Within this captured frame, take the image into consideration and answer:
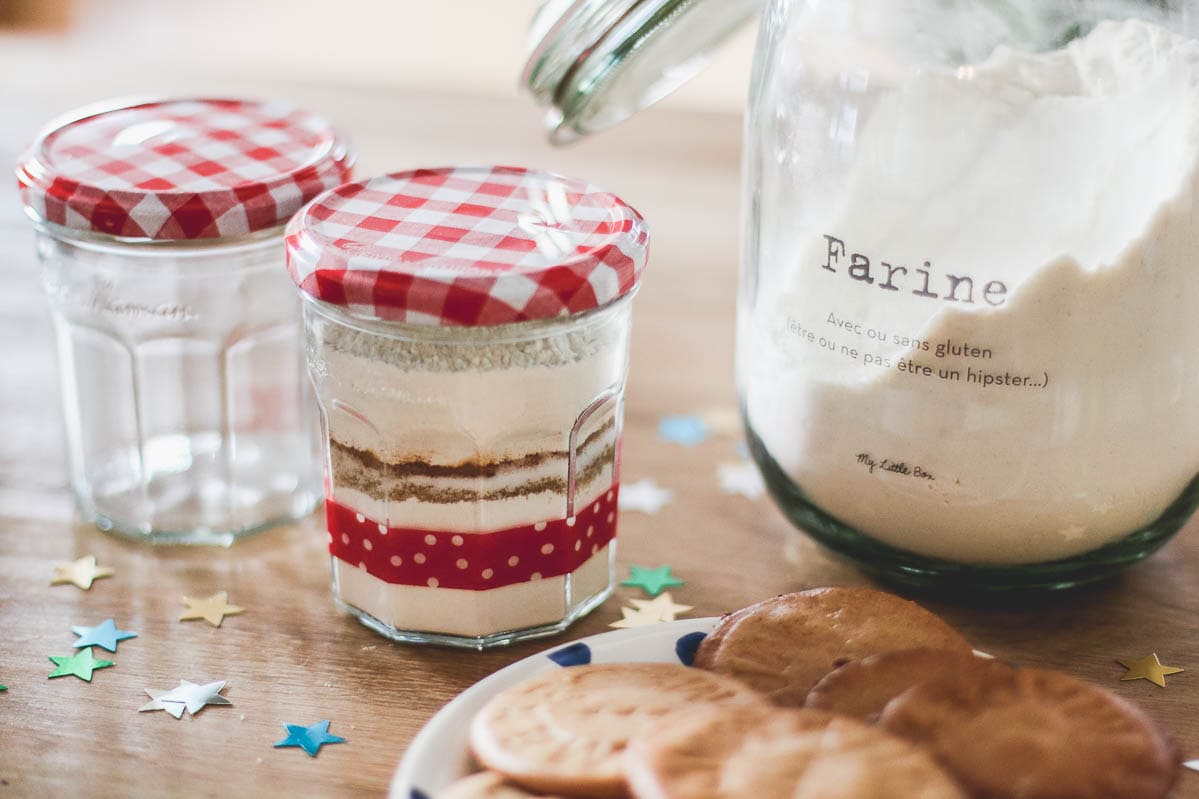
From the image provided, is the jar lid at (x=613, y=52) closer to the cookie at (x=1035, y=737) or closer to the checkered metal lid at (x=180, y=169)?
the checkered metal lid at (x=180, y=169)

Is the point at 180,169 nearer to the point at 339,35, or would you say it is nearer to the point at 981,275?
the point at 981,275

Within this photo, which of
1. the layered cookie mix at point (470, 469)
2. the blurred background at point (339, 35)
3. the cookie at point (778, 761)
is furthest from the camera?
the blurred background at point (339, 35)

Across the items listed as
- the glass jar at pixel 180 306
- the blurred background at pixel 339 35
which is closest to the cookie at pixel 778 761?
the glass jar at pixel 180 306

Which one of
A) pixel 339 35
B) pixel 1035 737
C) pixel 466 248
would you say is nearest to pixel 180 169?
pixel 466 248

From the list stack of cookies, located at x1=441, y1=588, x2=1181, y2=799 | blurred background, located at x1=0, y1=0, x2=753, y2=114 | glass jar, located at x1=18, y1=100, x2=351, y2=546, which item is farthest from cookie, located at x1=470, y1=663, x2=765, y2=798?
blurred background, located at x1=0, y1=0, x2=753, y2=114

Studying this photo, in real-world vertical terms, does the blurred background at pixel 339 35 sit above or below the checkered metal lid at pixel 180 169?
below

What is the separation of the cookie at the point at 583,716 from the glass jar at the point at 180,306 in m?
0.23

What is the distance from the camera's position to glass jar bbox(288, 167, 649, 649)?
49 cm

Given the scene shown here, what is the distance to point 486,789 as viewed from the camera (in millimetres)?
425

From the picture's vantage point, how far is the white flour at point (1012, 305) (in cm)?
49

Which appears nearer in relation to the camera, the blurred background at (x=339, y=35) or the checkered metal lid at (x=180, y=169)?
the checkered metal lid at (x=180, y=169)

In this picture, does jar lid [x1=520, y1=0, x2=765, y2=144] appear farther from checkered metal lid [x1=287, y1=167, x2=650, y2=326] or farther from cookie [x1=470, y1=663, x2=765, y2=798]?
cookie [x1=470, y1=663, x2=765, y2=798]

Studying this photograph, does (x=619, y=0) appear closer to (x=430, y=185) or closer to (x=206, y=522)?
(x=430, y=185)

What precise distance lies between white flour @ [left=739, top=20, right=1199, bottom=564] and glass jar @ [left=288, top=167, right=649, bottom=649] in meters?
0.09
